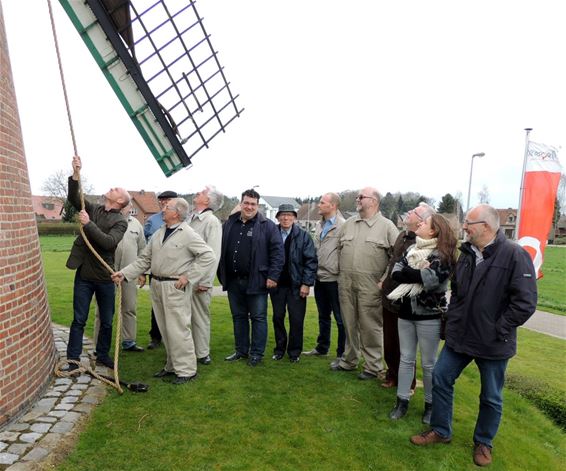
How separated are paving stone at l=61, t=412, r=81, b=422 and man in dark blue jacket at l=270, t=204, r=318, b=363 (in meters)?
2.61

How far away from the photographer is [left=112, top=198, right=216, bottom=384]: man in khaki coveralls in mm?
4797

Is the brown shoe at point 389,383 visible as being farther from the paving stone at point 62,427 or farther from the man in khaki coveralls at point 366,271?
the paving stone at point 62,427

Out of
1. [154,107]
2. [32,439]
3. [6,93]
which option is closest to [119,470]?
[32,439]

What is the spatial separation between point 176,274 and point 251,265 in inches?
40.7

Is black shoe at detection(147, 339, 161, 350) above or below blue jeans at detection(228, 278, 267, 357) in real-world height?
below

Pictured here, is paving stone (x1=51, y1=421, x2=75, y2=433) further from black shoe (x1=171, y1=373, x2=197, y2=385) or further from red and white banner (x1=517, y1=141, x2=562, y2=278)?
red and white banner (x1=517, y1=141, x2=562, y2=278)

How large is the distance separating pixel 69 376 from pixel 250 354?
2144 millimetres

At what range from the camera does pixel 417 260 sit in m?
3.85

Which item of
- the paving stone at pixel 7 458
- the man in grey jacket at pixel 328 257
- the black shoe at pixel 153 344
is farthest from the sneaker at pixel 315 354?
the paving stone at pixel 7 458

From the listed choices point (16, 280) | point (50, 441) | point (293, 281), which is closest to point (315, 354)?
point (293, 281)

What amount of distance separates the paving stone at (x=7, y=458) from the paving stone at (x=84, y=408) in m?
0.82

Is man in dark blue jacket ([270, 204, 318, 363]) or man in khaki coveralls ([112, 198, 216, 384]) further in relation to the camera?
man in dark blue jacket ([270, 204, 318, 363])

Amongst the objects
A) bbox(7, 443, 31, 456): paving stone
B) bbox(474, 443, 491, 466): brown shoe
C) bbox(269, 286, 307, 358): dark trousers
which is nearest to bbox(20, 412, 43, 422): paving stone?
bbox(7, 443, 31, 456): paving stone

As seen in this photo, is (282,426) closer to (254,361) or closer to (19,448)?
(254,361)
